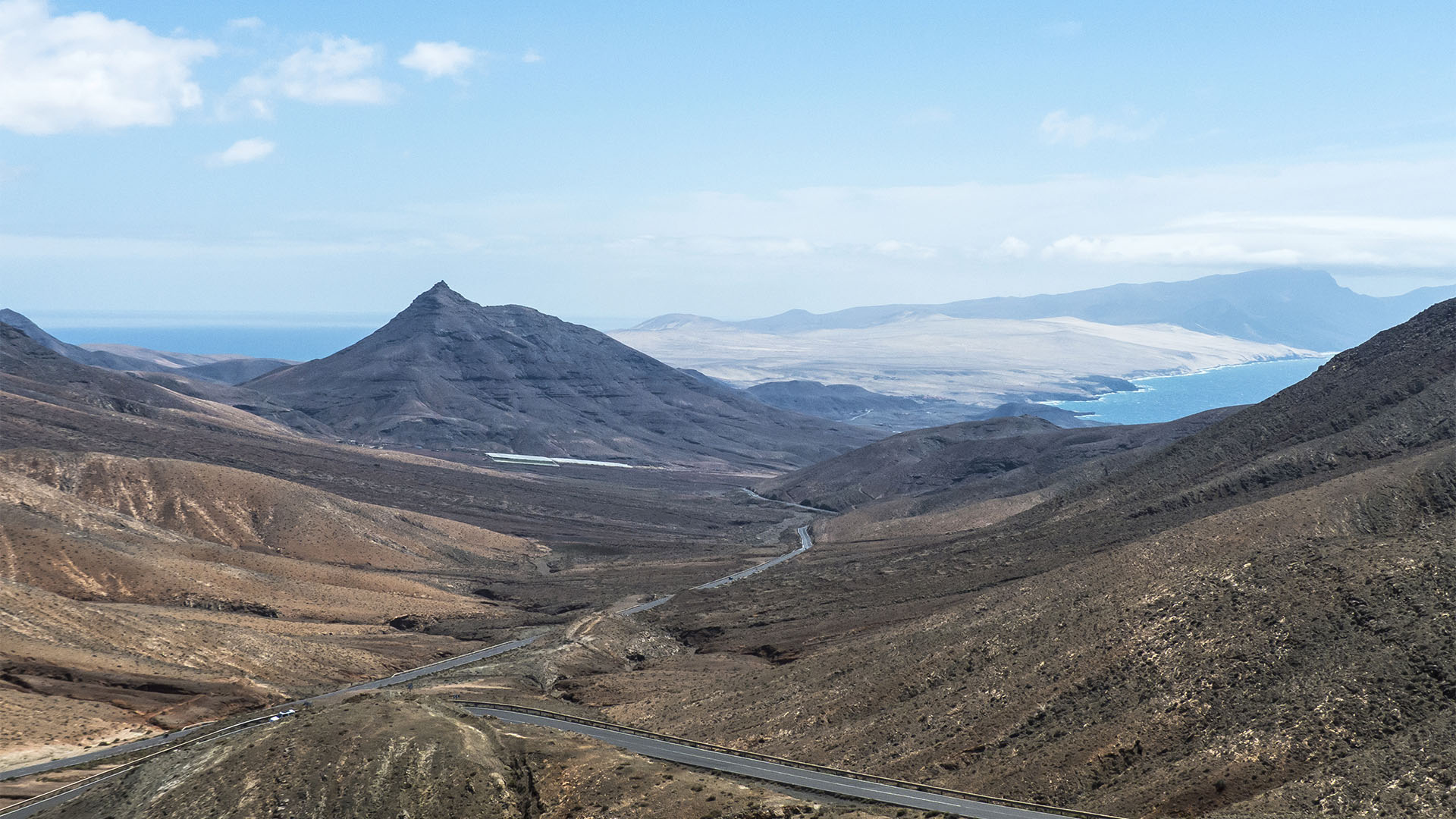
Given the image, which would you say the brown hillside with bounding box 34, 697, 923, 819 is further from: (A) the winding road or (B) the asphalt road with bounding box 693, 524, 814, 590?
(B) the asphalt road with bounding box 693, 524, 814, 590


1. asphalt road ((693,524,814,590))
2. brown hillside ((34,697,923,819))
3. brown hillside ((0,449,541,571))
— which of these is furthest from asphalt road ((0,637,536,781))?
brown hillside ((0,449,541,571))

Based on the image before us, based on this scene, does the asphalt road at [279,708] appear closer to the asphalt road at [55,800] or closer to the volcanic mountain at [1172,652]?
the asphalt road at [55,800]

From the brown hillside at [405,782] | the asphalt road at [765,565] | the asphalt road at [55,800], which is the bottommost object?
the asphalt road at [765,565]

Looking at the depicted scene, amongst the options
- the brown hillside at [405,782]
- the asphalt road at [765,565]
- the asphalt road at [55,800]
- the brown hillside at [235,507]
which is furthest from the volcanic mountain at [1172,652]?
the brown hillside at [235,507]

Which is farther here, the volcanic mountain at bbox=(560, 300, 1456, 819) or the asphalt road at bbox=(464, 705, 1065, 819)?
the volcanic mountain at bbox=(560, 300, 1456, 819)

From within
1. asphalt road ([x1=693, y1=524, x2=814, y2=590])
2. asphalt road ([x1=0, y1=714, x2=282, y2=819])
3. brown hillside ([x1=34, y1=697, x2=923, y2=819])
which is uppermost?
brown hillside ([x1=34, y1=697, x2=923, y2=819])

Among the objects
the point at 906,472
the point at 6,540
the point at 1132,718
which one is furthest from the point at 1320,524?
the point at 906,472
